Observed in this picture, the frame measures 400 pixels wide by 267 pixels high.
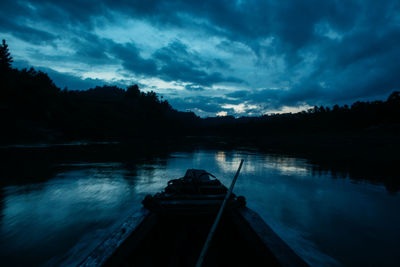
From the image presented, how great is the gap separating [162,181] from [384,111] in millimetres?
93260

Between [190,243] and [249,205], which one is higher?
[190,243]

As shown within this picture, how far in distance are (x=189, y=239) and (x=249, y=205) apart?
18.1ft

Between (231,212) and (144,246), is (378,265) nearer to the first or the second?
(231,212)

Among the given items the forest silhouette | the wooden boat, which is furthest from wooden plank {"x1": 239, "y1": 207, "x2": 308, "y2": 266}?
the forest silhouette

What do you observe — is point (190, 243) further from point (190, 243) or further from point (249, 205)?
point (249, 205)

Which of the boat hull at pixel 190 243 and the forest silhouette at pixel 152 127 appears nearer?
the boat hull at pixel 190 243

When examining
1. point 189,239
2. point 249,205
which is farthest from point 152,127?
point 189,239

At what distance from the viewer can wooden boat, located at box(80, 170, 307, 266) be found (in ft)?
10.1

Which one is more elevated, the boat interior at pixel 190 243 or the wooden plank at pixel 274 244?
the wooden plank at pixel 274 244

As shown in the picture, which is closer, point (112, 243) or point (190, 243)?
point (112, 243)

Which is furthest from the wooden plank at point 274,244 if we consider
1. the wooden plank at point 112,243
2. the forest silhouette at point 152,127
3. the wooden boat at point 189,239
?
the forest silhouette at point 152,127

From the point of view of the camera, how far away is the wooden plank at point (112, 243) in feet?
8.87

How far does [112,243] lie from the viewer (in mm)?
3135

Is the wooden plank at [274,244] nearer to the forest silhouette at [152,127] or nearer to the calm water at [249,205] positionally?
the calm water at [249,205]
